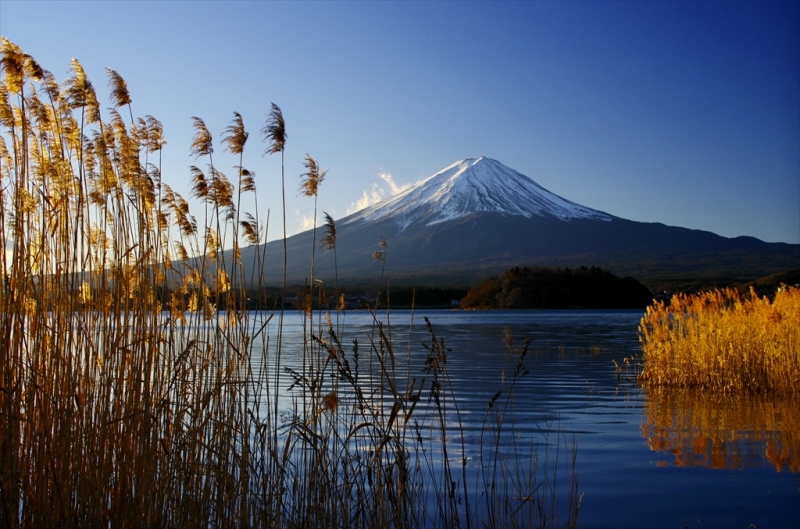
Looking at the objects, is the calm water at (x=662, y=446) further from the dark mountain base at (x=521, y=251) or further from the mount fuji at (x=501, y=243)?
the dark mountain base at (x=521, y=251)

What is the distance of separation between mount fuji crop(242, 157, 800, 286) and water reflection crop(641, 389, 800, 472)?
64181mm

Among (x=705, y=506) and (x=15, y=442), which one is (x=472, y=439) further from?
(x=15, y=442)

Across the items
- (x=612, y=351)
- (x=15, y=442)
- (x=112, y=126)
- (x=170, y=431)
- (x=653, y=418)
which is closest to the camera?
(x=15, y=442)

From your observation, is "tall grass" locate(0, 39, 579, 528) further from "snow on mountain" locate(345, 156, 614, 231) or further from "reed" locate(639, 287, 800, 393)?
"snow on mountain" locate(345, 156, 614, 231)

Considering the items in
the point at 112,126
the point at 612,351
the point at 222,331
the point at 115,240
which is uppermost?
the point at 112,126

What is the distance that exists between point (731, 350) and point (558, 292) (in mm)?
43412

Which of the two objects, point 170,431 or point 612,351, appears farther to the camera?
point 612,351

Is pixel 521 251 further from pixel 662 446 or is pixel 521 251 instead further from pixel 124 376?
pixel 124 376

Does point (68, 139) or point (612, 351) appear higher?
point (68, 139)

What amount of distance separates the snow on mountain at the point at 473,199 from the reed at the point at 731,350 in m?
117

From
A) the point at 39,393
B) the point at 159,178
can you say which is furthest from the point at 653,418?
the point at 39,393

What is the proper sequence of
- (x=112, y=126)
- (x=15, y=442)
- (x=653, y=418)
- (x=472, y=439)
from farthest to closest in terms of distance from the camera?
(x=653, y=418) < (x=472, y=439) < (x=112, y=126) < (x=15, y=442)

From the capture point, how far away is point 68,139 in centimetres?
371

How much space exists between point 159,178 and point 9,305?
48.8 inches
